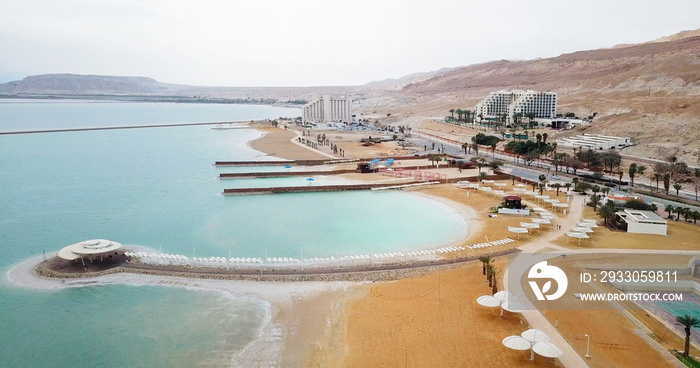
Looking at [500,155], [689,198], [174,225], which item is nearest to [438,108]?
[500,155]

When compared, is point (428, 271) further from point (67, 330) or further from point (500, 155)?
point (500, 155)

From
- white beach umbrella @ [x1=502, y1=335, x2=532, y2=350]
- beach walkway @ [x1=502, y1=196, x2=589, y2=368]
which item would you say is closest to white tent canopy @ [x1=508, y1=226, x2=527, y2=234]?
beach walkway @ [x1=502, y1=196, x2=589, y2=368]

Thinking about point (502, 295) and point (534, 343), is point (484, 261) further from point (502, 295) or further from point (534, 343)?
point (534, 343)

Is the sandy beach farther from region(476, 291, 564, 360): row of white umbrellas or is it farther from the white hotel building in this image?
the white hotel building

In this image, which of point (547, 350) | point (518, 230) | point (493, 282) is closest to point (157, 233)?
point (493, 282)

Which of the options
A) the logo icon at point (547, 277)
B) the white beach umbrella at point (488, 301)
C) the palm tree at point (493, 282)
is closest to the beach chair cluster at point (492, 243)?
the logo icon at point (547, 277)
